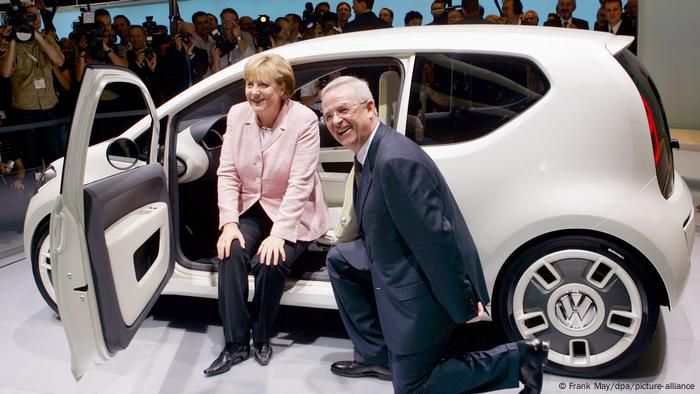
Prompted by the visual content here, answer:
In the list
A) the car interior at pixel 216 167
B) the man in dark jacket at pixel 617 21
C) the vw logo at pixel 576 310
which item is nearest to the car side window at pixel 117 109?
the car interior at pixel 216 167

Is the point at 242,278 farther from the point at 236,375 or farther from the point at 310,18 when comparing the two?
the point at 310,18

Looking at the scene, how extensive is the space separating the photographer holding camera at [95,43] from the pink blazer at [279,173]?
2846 mm

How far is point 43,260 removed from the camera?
2.94 m

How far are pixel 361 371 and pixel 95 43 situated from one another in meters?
3.78

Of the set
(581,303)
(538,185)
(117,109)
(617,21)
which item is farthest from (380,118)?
(117,109)

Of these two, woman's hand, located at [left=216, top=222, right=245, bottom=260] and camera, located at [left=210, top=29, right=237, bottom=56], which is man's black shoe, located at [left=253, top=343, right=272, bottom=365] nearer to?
woman's hand, located at [left=216, top=222, right=245, bottom=260]

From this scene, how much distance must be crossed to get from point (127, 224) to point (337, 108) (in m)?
0.81

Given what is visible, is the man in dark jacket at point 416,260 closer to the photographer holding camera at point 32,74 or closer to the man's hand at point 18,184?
the photographer holding camera at point 32,74

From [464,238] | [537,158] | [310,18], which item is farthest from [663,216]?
[310,18]

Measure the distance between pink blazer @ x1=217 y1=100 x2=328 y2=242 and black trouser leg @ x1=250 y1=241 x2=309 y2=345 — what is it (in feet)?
0.35

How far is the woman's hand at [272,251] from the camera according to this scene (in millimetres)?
2514

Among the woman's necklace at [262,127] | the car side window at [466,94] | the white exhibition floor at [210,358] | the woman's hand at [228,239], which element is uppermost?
the car side window at [466,94]

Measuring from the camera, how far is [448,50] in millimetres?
2396

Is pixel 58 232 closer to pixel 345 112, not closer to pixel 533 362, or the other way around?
pixel 345 112
